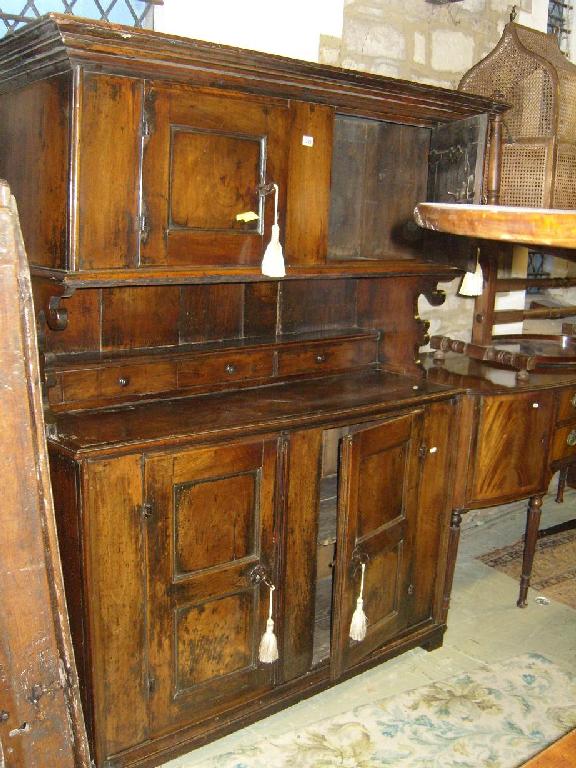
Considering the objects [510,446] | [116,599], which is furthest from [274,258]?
[510,446]

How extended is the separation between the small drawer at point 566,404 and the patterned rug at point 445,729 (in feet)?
3.30

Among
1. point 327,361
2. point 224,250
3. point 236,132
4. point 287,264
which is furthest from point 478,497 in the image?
point 236,132

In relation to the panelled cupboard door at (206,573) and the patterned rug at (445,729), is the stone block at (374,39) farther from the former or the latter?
the patterned rug at (445,729)

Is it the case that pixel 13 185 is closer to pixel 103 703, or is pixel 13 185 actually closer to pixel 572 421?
pixel 103 703

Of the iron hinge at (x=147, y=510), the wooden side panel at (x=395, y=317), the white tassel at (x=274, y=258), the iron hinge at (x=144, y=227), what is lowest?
the iron hinge at (x=147, y=510)

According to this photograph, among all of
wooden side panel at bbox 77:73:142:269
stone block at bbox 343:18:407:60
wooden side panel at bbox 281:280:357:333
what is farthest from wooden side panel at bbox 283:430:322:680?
stone block at bbox 343:18:407:60

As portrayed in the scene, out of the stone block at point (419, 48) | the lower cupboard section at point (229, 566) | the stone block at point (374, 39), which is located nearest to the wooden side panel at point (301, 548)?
the lower cupboard section at point (229, 566)

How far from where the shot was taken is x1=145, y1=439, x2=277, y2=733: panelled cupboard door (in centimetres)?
215

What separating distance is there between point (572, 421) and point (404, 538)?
100cm

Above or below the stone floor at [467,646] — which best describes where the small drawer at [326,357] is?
above

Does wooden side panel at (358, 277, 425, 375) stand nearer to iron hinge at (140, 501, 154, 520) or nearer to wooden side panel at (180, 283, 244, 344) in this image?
wooden side panel at (180, 283, 244, 344)

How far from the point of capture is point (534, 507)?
3.34 meters

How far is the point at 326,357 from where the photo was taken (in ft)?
9.66

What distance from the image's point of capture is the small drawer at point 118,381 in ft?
7.59
